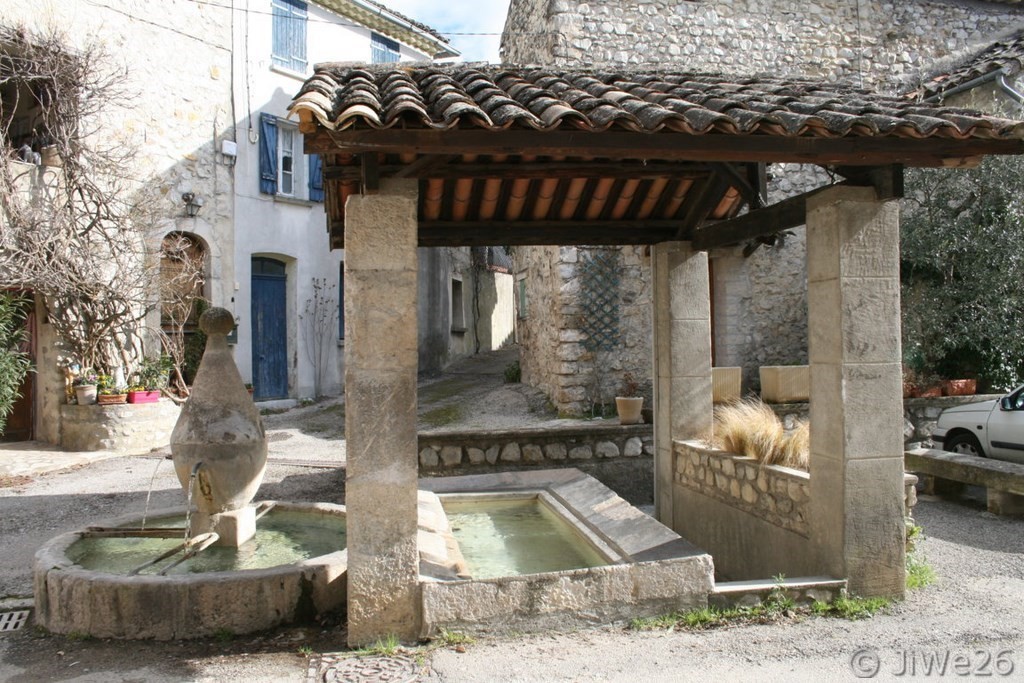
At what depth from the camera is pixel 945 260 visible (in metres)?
10.7

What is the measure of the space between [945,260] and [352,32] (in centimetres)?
1232

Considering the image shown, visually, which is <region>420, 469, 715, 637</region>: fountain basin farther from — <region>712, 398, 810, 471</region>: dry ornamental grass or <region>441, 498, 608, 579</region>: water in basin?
<region>712, 398, 810, 471</region>: dry ornamental grass

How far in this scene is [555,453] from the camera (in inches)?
303

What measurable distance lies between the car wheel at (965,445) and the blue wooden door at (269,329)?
36.6 feet

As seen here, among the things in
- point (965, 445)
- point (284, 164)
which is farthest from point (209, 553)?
point (284, 164)

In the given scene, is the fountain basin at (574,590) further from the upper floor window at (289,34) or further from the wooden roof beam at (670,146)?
the upper floor window at (289,34)

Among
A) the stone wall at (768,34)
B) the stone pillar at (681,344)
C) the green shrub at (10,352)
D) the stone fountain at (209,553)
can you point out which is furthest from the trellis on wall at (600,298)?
the green shrub at (10,352)

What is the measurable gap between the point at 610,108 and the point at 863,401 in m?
2.06

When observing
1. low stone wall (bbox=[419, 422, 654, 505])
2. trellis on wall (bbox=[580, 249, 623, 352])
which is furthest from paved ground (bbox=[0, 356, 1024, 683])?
trellis on wall (bbox=[580, 249, 623, 352])

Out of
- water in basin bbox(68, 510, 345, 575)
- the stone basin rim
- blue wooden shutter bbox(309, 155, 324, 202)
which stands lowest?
water in basin bbox(68, 510, 345, 575)

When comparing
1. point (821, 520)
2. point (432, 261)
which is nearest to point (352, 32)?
point (432, 261)

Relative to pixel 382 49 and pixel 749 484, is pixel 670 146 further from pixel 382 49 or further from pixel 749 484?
pixel 382 49

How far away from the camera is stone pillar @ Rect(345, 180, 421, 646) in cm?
369

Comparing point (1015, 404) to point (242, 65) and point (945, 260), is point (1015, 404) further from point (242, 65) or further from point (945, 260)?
point (242, 65)
